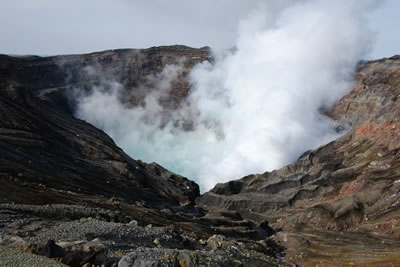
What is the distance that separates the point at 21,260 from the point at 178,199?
110 m

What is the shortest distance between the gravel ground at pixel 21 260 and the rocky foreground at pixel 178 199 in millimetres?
90

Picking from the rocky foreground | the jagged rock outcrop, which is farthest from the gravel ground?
the jagged rock outcrop

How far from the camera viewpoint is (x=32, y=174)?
235 ft

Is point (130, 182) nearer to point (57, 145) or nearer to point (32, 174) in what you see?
point (57, 145)

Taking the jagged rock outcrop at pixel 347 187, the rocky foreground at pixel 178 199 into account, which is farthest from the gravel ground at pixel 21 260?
the jagged rock outcrop at pixel 347 187

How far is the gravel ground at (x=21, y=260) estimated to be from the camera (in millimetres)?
20344

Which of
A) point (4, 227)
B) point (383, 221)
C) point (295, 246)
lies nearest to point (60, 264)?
point (4, 227)

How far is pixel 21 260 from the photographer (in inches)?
817

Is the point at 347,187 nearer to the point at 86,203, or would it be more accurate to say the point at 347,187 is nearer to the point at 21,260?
the point at 86,203

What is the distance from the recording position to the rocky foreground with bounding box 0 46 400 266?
28.8 metres

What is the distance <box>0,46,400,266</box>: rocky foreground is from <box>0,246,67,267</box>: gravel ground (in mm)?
90

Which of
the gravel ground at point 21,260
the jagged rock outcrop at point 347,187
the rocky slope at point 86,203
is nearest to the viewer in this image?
the gravel ground at point 21,260

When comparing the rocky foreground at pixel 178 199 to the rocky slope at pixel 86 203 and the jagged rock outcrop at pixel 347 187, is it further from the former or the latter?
the jagged rock outcrop at pixel 347 187

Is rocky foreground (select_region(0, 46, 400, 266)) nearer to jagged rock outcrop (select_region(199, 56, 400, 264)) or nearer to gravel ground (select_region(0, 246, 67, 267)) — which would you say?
gravel ground (select_region(0, 246, 67, 267))
